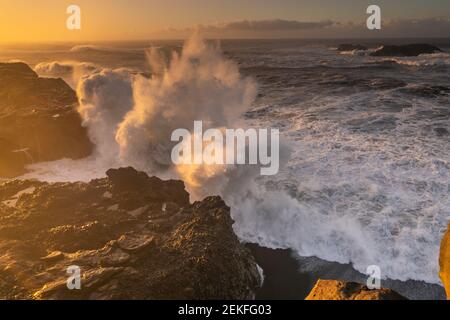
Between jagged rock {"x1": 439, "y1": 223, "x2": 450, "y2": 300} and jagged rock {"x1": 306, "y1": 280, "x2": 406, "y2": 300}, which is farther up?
jagged rock {"x1": 439, "y1": 223, "x2": 450, "y2": 300}

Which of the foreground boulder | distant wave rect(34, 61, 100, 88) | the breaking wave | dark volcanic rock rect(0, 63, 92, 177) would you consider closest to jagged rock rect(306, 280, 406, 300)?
the foreground boulder

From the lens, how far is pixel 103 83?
17.5 meters

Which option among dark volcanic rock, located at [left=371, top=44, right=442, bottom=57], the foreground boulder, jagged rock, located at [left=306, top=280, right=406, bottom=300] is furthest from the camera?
dark volcanic rock, located at [left=371, top=44, right=442, bottom=57]

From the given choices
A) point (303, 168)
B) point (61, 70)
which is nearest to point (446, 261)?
point (303, 168)

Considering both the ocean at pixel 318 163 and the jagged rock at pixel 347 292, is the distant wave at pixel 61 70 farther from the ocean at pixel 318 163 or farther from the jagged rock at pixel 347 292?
the jagged rock at pixel 347 292

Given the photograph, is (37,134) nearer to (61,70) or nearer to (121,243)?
(121,243)

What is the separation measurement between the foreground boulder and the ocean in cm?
183

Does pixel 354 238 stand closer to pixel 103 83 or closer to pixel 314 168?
pixel 314 168

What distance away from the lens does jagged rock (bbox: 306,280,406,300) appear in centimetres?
508

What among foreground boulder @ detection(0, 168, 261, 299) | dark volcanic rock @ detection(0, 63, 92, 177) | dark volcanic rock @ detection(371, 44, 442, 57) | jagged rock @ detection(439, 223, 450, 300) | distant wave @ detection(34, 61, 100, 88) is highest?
dark volcanic rock @ detection(371, 44, 442, 57)

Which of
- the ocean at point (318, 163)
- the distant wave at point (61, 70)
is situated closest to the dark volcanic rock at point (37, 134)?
the ocean at point (318, 163)

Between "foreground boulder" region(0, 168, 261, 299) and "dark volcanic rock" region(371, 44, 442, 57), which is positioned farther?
"dark volcanic rock" region(371, 44, 442, 57)

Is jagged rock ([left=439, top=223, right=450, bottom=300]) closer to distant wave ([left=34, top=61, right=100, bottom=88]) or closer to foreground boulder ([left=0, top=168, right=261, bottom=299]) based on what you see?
foreground boulder ([left=0, top=168, right=261, bottom=299])
